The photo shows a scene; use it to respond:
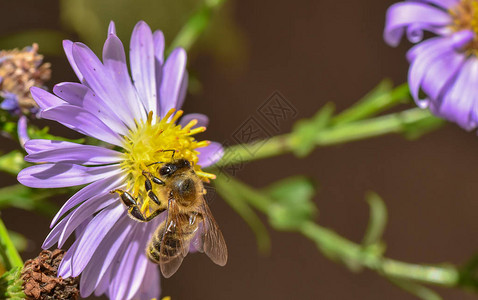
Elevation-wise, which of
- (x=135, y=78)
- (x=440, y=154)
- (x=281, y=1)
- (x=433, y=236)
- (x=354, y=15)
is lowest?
(x=433, y=236)

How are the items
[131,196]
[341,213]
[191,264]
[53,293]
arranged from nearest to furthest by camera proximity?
1. [53,293]
2. [131,196]
3. [191,264]
4. [341,213]

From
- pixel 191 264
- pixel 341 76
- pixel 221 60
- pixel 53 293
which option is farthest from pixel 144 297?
pixel 341 76

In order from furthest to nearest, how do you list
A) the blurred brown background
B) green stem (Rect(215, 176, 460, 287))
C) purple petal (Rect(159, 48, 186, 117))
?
the blurred brown background → green stem (Rect(215, 176, 460, 287)) → purple petal (Rect(159, 48, 186, 117))

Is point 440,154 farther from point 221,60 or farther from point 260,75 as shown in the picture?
point 221,60

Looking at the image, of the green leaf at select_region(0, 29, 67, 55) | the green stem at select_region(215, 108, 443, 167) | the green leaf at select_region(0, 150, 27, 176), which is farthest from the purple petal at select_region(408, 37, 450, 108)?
the green leaf at select_region(0, 29, 67, 55)

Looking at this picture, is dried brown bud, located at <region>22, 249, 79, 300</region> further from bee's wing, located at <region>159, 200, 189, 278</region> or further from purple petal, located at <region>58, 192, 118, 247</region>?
bee's wing, located at <region>159, 200, 189, 278</region>

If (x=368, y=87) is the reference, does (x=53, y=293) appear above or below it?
above

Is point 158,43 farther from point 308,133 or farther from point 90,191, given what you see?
point 308,133
